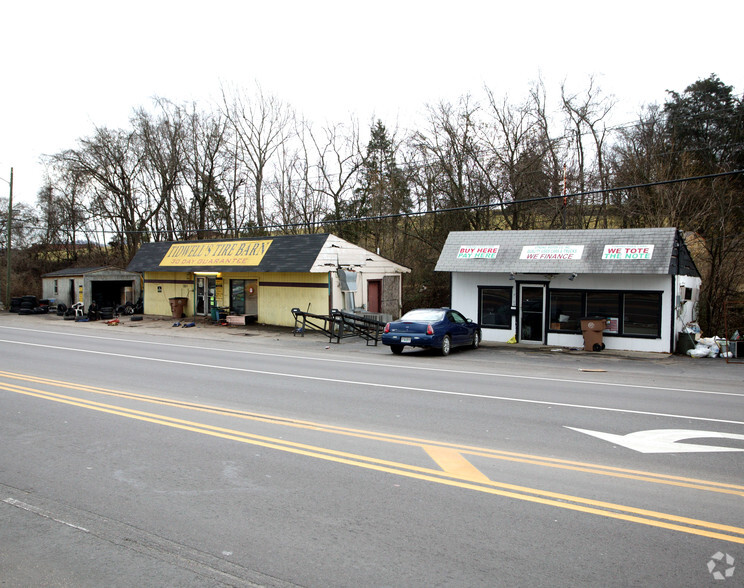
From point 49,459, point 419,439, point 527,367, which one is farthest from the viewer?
point 527,367

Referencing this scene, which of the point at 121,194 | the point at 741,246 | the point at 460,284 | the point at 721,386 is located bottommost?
the point at 721,386

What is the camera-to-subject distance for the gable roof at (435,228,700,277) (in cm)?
1817

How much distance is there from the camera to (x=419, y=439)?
7.43 metres

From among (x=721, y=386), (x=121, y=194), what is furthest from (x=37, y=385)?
(x=121, y=194)

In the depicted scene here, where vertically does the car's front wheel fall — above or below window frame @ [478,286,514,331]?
below

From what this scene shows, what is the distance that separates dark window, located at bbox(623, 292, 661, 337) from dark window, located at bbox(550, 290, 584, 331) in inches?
58.6

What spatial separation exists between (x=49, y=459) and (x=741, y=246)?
24860mm

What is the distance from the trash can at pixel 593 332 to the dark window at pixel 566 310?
3.17ft

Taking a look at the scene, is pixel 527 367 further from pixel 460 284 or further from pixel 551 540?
pixel 551 540

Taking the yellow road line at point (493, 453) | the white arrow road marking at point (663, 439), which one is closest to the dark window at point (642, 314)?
the white arrow road marking at point (663, 439)

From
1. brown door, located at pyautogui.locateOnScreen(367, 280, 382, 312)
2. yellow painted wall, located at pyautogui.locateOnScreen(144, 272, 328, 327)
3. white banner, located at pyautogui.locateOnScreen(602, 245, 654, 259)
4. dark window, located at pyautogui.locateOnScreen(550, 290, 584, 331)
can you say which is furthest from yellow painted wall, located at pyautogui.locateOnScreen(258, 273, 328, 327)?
white banner, located at pyautogui.locateOnScreen(602, 245, 654, 259)

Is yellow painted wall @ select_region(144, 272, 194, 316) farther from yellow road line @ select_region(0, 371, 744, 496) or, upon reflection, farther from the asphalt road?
yellow road line @ select_region(0, 371, 744, 496)

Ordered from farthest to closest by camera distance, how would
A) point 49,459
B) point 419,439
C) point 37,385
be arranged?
point 37,385
point 419,439
point 49,459

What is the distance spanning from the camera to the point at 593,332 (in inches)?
744
